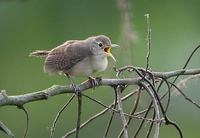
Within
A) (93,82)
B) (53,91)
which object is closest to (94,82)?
(93,82)

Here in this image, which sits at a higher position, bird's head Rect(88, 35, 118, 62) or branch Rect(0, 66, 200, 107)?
branch Rect(0, 66, 200, 107)

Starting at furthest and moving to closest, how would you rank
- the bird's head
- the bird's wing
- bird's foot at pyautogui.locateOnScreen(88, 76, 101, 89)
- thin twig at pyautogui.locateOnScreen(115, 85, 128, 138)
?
the bird's head
the bird's wing
bird's foot at pyautogui.locateOnScreen(88, 76, 101, 89)
thin twig at pyautogui.locateOnScreen(115, 85, 128, 138)

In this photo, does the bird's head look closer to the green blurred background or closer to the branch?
the branch

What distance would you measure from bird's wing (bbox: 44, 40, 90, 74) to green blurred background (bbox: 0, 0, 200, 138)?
3.57 m

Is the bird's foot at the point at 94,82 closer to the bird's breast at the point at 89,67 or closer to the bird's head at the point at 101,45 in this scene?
the bird's breast at the point at 89,67

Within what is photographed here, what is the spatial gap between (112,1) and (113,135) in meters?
2.32

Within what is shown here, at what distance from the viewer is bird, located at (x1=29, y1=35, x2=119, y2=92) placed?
12.3 feet

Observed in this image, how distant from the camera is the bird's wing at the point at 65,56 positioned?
375 cm

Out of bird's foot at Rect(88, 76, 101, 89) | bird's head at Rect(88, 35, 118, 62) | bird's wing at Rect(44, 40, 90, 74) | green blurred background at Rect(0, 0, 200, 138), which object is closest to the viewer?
bird's foot at Rect(88, 76, 101, 89)

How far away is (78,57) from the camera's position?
12.8ft

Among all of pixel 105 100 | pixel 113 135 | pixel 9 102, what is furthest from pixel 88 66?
pixel 105 100

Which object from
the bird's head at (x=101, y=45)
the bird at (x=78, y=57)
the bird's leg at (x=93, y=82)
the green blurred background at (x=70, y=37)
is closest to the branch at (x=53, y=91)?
the bird's leg at (x=93, y=82)

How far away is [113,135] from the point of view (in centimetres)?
680

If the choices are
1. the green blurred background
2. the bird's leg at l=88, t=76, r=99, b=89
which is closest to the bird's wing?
the bird's leg at l=88, t=76, r=99, b=89
